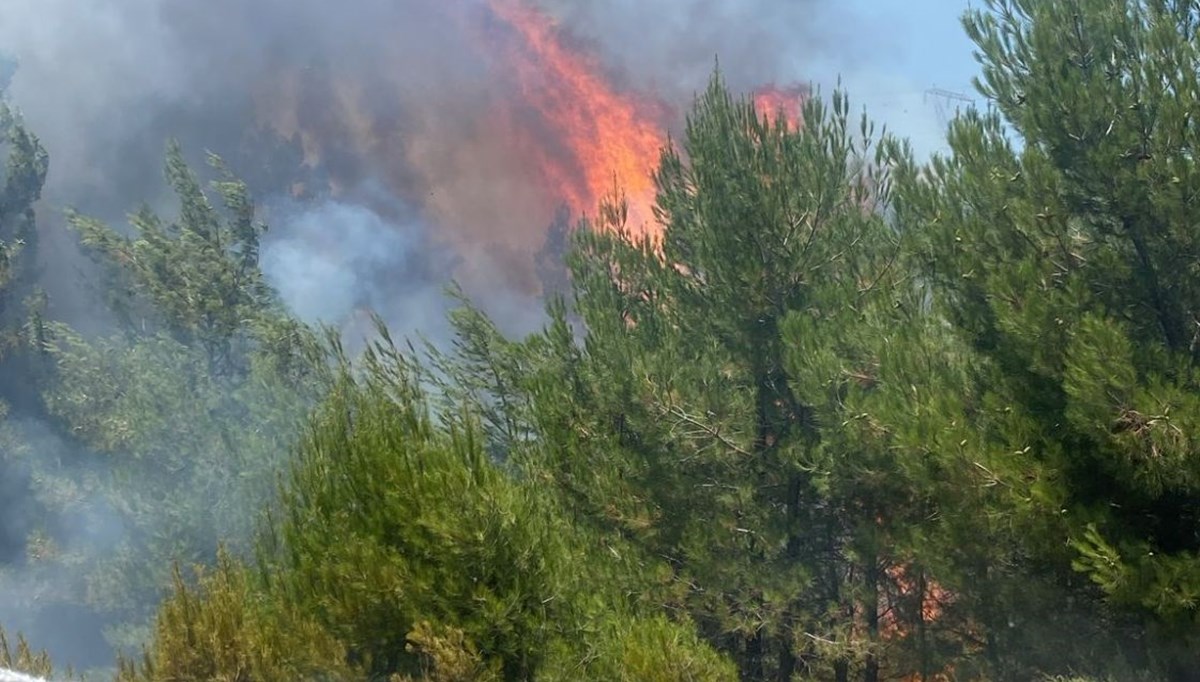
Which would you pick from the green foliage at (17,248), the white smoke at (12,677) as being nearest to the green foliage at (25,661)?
the white smoke at (12,677)

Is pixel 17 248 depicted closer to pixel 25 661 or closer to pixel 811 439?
pixel 811 439

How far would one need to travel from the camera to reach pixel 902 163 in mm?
9789

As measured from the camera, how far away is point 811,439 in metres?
10.5

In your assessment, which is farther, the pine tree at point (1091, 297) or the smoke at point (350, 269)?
the smoke at point (350, 269)

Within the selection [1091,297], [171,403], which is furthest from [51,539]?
[1091,297]

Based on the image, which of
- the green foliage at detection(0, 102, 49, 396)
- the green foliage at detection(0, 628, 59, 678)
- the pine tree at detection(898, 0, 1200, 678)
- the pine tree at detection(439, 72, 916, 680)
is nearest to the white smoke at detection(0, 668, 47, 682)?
the green foliage at detection(0, 628, 59, 678)

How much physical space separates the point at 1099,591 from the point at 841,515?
3268 mm

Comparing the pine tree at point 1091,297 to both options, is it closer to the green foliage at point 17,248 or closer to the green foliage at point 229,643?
the green foliage at point 229,643

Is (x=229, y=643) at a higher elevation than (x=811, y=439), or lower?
lower

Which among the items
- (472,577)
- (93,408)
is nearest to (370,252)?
(93,408)

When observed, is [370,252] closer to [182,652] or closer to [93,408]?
[93,408]

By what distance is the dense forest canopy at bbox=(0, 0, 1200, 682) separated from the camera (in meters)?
6.82

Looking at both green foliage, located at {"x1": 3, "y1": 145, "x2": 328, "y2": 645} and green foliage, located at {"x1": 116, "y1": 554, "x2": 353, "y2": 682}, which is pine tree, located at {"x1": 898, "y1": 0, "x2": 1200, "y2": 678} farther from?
green foliage, located at {"x1": 3, "y1": 145, "x2": 328, "y2": 645}

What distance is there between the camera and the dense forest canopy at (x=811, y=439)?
6.82 metres
